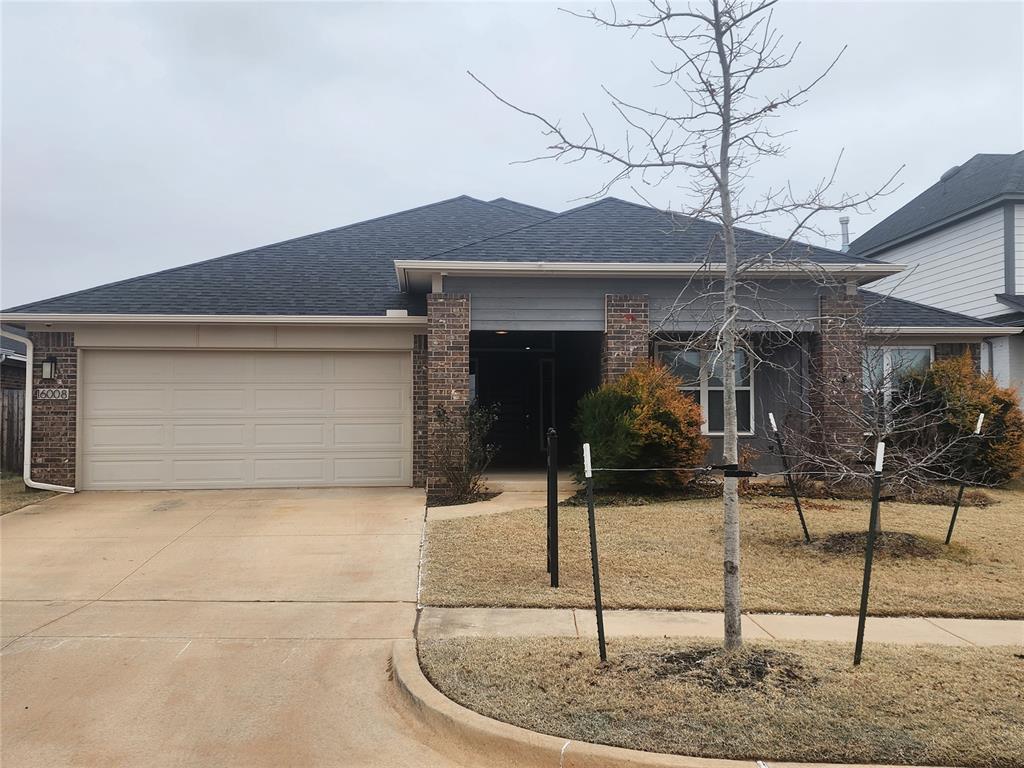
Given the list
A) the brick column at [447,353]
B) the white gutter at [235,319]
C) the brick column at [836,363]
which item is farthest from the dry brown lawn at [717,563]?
the white gutter at [235,319]

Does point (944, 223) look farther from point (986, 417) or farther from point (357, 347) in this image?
point (357, 347)

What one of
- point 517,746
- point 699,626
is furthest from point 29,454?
point 517,746

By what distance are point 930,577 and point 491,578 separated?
4056 millimetres

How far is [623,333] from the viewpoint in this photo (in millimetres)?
12117

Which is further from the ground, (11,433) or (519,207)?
(519,207)

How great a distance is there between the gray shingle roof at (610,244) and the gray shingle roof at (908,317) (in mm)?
2166

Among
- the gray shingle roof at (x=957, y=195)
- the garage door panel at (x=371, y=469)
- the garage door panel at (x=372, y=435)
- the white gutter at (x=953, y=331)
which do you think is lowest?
the garage door panel at (x=371, y=469)

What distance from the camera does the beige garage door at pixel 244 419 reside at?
41.3ft

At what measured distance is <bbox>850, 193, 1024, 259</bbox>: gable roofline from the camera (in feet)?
56.2

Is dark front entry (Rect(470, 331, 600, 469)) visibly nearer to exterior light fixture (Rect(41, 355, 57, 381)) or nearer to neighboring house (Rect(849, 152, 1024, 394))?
neighboring house (Rect(849, 152, 1024, 394))

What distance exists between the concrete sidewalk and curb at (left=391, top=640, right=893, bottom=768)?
124 cm

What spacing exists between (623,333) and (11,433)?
12.1 meters

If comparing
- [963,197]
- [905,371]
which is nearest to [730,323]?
[905,371]

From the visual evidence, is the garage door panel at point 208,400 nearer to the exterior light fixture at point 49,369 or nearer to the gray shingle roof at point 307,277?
the gray shingle roof at point 307,277
